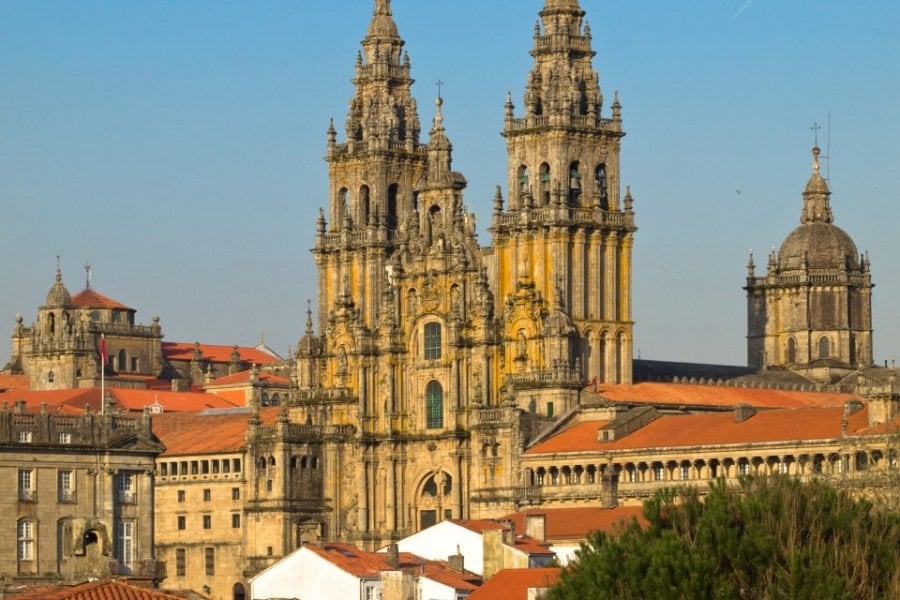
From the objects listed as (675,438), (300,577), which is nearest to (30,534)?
(300,577)

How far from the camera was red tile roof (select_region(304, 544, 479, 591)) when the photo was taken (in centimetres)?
10188

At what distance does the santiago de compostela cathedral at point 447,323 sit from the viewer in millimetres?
145375

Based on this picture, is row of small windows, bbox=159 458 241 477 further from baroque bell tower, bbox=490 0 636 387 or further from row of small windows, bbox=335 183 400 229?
baroque bell tower, bbox=490 0 636 387

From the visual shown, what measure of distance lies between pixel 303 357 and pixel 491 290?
47.4 ft

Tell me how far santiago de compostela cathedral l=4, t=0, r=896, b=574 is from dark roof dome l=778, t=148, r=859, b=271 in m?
1.55

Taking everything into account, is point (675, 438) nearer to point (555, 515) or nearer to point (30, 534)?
point (555, 515)

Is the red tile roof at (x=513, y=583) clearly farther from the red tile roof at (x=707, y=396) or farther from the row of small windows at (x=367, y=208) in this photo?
the row of small windows at (x=367, y=208)

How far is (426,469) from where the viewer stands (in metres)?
152

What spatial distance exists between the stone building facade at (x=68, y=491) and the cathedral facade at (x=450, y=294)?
70.6 feet

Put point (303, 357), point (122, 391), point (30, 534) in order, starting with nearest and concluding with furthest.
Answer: point (30, 534)
point (303, 357)
point (122, 391)

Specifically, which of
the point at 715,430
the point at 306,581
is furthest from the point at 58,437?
the point at 715,430

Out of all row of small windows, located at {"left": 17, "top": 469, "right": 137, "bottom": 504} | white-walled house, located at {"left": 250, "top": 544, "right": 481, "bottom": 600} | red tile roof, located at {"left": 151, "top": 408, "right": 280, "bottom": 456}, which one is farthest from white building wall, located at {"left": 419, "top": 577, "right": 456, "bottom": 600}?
red tile roof, located at {"left": 151, "top": 408, "right": 280, "bottom": 456}

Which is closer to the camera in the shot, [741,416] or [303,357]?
[741,416]

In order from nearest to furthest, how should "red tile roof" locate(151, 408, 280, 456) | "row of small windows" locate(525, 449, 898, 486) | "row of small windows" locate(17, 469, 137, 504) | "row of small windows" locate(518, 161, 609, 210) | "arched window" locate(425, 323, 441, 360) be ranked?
"row of small windows" locate(525, 449, 898, 486)
"row of small windows" locate(17, 469, 137, 504)
"row of small windows" locate(518, 161, 609, 210)
"arched window" locate(425, 323, 441, 360)
"red tile roof" locate(151, 408, 280, 456)
